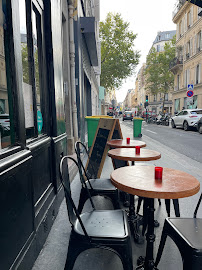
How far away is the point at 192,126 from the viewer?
14234 millimetres

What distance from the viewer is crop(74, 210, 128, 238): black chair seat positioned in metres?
1.55

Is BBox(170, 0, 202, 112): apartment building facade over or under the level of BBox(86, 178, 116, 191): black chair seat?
over

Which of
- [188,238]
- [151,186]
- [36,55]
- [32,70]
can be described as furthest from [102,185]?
[36,55]

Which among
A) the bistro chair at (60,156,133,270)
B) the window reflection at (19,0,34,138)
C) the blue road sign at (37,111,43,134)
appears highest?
the window reflection at (19,0,34,138)

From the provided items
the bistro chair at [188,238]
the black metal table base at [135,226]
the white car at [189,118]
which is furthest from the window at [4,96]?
the white car at [189,118]

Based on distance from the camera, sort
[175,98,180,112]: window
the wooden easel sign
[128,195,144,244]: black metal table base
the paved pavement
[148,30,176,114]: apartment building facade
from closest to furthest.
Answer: the paved pavement
[128,195,144,244]: black metal table base
the wooden easel sign
[175,98,180,112]: window
[148,30,176,114]: apartment building facade

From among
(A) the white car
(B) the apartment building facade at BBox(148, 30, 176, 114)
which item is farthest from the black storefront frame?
(B) the apartment building facade at BBox(148, 30, 176, 114)

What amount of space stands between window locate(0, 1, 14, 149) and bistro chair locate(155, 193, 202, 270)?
147cm

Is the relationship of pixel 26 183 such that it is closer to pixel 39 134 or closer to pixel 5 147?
pixel 5 147

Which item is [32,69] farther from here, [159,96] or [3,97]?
[159,96]

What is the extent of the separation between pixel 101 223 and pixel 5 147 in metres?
0.99

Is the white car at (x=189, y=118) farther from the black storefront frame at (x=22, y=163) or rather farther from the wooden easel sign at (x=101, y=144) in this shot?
the black storefront frame at (x=22, y=163)

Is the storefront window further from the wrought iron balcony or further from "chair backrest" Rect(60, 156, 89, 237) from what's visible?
the wrought iron balcony

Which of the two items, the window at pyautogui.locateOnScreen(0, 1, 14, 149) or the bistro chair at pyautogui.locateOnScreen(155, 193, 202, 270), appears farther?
the window at pyautogui.locateOnScreen(0, 1, 14, 149)
